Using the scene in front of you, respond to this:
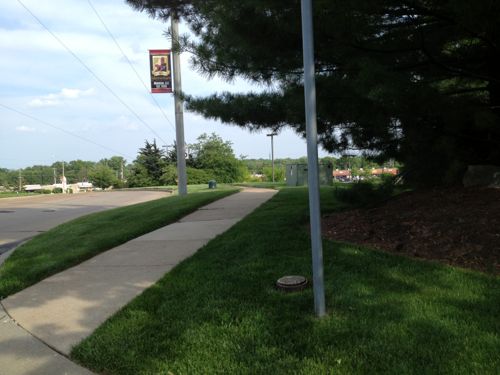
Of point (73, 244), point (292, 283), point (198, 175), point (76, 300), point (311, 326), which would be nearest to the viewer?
point (311, 326)

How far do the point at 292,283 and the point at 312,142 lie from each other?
56.2 inches

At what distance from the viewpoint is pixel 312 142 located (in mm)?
3584

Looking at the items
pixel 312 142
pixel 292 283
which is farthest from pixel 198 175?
pixel 312 142

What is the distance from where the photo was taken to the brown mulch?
195 inches

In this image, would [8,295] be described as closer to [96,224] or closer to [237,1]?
[237,1]

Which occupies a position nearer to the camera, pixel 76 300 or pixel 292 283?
pixel 292 283

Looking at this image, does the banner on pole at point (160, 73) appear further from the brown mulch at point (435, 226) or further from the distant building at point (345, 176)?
the distant building at point (345, 176)

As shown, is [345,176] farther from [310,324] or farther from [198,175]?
[310,324]

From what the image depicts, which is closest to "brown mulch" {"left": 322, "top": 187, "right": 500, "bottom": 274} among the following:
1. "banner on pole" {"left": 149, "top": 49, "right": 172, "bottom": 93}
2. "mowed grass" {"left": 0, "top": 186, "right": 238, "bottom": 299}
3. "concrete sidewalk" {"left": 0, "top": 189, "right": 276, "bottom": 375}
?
"concrete sidewalk" {"left": 0, "top": 189, "right": 276, "bottom": 375}

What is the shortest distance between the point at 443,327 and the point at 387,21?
4.30 metres

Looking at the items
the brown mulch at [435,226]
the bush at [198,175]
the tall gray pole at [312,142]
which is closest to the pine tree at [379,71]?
the brown mulch at [435,226]

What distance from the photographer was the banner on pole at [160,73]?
1734 cm

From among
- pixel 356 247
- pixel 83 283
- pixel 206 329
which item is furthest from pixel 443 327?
pixel 83 283

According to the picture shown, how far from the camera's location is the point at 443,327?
11.0 feet
